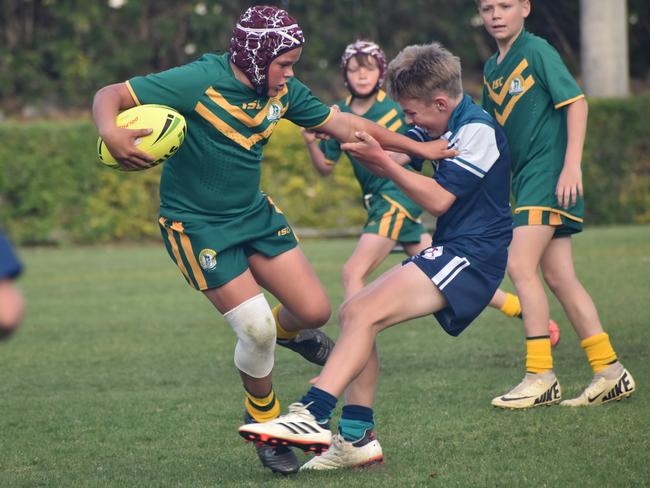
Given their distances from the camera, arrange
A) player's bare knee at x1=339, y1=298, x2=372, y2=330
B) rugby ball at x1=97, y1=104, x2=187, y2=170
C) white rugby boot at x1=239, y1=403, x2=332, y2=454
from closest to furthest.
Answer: white rugby boot at x1=239, y1=403, x2=332, y2=454 < player's bare knee at x1=339, y1=298, x2=372, y2=330 < rugby ball at x1=97, y1=104, x2=187, y2=170

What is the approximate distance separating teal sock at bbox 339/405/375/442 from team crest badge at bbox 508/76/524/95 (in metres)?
2.15

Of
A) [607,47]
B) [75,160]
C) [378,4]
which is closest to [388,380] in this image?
[75,160]

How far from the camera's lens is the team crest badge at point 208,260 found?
506 cm

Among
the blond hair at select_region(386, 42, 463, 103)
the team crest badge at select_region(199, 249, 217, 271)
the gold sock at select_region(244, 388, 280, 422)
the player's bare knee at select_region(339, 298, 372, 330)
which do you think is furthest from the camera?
the gold sock at select_region(244, 388, 280, 422)

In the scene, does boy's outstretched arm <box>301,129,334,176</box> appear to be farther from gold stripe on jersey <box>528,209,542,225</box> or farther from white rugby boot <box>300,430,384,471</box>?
white rugby boot <box>300,430,384,471</box>

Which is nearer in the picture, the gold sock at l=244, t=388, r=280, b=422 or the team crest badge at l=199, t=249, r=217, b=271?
the team crest badge at l=199, t=249, r=217, b=271

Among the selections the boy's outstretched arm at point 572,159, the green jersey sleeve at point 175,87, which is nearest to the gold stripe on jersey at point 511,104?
the boy's outstretched arm at point 572,159

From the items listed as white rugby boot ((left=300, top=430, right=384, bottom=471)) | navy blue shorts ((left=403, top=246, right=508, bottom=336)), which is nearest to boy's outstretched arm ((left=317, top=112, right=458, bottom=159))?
navy blue shorts ((left=403, top=246, right=508, bottom=336))

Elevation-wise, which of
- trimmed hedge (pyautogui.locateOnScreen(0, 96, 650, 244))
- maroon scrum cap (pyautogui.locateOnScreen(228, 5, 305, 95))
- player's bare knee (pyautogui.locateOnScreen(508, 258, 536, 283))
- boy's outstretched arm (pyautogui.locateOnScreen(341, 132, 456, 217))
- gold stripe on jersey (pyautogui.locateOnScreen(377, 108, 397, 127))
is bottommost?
trimmed hedge (pyautogui.locateOnScreen(0, 96, 650, 244))

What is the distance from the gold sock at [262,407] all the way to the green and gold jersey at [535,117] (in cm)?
174

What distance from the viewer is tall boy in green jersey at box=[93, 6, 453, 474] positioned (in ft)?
16.3

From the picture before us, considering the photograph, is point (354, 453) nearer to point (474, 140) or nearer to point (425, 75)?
point (474, 140)

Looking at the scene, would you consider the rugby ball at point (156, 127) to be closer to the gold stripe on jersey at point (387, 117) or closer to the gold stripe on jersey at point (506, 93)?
the gold stripe on jersey at point (506, 93)

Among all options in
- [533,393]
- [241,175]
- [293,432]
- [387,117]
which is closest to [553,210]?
[533,393]
